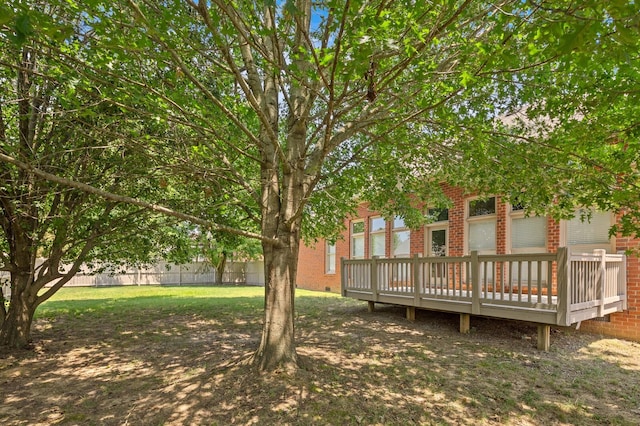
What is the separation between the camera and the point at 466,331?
6762mm

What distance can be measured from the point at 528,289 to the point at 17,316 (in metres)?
7.62

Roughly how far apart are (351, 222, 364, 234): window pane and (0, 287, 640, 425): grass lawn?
7299 millimetres

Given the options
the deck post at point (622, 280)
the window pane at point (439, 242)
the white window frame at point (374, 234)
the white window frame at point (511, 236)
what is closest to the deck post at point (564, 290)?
the deck post at point (622, 280)

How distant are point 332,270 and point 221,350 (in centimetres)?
1140

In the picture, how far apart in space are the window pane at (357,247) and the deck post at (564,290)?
30.4 feet

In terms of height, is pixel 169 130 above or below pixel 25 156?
above

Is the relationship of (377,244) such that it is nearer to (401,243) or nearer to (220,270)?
(401,243)

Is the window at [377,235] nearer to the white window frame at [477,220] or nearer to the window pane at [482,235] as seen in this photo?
the white window frame at [477,220]

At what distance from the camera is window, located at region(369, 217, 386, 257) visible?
13.1 metres

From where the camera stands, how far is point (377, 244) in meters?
13.5

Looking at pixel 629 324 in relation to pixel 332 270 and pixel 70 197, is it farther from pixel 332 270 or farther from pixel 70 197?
pixel 332 270

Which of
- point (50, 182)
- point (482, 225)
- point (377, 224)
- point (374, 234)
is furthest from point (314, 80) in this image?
point (374, 234)

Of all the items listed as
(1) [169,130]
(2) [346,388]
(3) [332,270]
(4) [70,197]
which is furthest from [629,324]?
(3) [332,270]

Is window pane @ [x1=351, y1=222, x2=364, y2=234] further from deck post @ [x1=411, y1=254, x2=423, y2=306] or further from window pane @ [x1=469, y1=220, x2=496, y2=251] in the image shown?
deck post @ [x1=411, y1=254, x2=423, y2=306]
